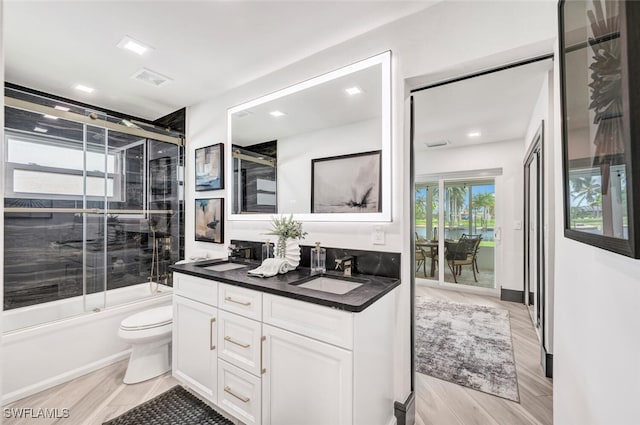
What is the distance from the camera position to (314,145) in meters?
2.11

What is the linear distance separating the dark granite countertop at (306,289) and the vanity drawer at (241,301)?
42mm

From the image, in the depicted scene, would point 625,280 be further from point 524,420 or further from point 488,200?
point 488,200

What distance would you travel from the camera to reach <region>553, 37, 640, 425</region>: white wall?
2.25 feet

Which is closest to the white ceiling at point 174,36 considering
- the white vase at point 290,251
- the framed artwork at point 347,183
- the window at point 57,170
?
the window at point 57,170

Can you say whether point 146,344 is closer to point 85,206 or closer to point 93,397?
point 93,397

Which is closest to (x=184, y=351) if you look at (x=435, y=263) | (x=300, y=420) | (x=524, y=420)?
(x=300, y=420)

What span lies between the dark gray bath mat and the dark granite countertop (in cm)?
92

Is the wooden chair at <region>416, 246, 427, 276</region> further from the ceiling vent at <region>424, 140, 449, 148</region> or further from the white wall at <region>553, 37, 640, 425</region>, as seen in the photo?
the white wall at <region>553, 37, 640, 425</region>

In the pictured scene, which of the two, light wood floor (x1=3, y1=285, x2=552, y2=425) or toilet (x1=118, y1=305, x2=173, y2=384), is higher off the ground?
toilet (x1=118, y1=305, x2=173, y2=384)

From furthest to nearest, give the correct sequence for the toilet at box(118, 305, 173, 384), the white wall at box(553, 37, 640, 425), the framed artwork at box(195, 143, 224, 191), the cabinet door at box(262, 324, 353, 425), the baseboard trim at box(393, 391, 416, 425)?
the framed artwork at box(195, 143, 224, 191)
the toilet at box(118, 305, 173, 384)
the baseboard trim at box(393, 391, 416, 425)
the cabinet door at box(262, 324, 353, 425)
the white wall at box(553, 37, 640, 425)

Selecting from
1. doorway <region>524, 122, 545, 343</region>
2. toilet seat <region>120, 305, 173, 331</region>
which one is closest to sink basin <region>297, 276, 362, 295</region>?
toilet seat <region>120, 305, 173, 331</region>

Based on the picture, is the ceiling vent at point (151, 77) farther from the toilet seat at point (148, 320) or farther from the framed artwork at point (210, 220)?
the toilet seat at point (148, 320)

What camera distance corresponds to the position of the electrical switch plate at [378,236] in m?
1.80

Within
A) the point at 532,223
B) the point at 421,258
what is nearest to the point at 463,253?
the point at 421,258
